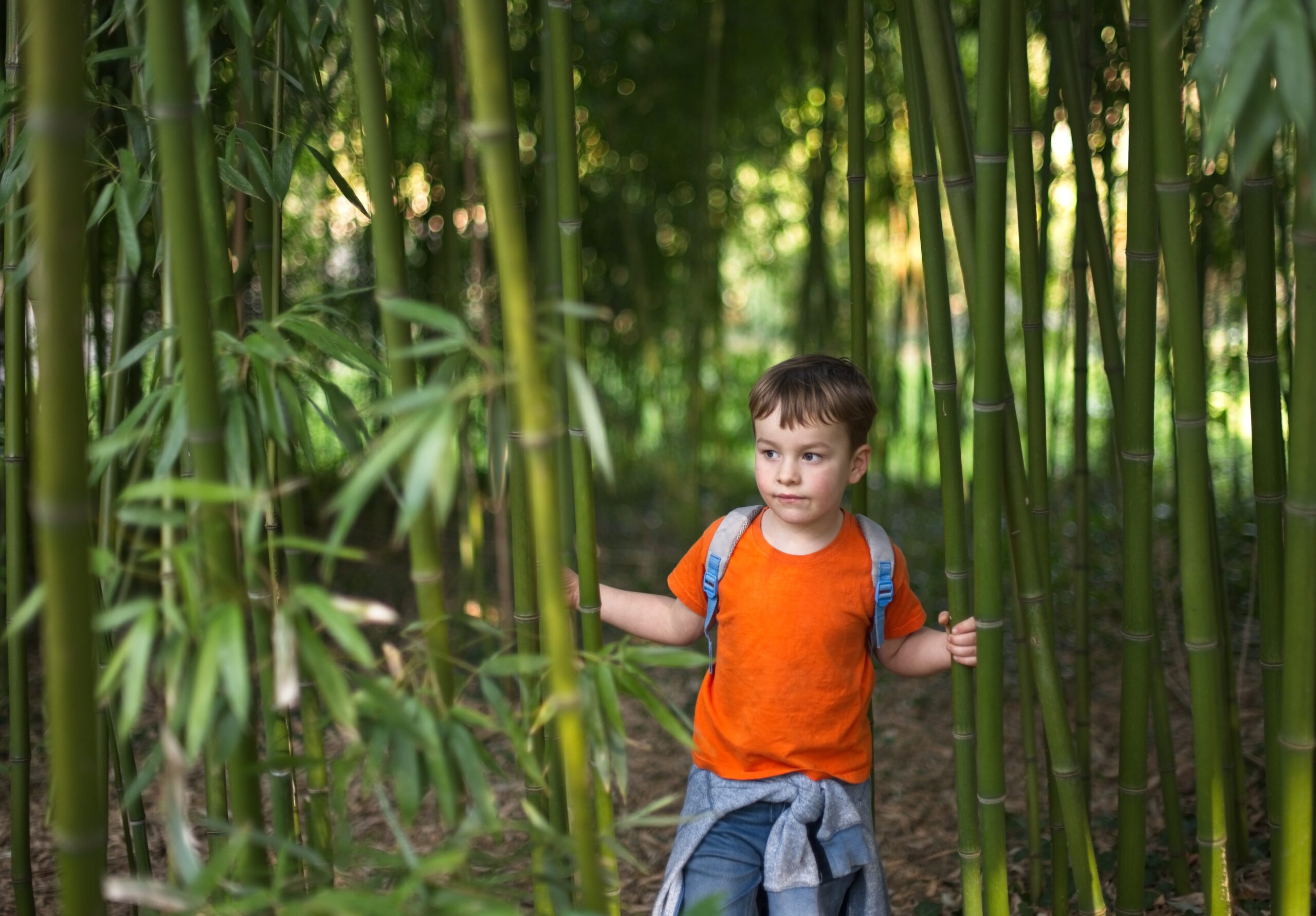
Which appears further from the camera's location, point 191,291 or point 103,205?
point 103,205

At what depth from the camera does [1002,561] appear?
124 cm

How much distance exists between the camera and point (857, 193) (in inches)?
59.4

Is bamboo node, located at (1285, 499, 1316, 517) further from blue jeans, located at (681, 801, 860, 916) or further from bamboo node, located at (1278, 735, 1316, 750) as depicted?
blue jeans, located at (681, 801, 860, 916)

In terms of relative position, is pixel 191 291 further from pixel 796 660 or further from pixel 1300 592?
pixel 1300 592

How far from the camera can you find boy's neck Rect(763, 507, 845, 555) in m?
1.40

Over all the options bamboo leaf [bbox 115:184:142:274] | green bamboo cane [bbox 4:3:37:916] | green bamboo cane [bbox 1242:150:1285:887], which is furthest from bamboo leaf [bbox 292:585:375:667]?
green bamboo cane [bbox 1242:150:1285:887]

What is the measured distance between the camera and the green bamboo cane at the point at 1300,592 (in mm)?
1030

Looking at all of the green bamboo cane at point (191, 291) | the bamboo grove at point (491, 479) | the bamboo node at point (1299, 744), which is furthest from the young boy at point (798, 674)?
the green bamboo cane at point (191, 291)

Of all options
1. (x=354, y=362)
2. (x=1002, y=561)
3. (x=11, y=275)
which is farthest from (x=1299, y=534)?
(x=11, y=275)

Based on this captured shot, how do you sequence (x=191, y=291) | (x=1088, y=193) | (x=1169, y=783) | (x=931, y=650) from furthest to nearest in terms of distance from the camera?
1. (x=1169, y=783)
2. (x=1088, y=193)
3. (x=931, y=650)
4. (x=191, y=291)

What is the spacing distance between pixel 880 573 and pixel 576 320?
21.0 inches

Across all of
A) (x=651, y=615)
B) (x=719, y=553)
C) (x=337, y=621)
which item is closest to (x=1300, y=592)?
(x=719, y=553)

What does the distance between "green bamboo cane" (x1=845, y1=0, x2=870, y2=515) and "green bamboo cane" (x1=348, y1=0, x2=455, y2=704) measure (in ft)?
2.27

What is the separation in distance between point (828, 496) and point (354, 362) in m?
0.60
